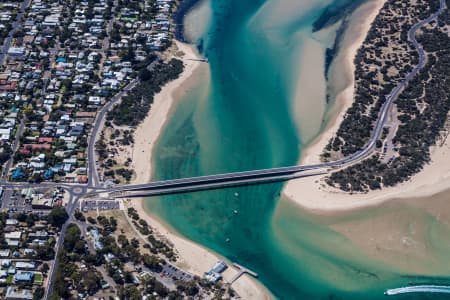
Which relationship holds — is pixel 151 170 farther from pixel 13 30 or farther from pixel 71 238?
pixel 13 30

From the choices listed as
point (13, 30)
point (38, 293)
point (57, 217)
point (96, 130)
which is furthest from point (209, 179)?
point (13, 30)

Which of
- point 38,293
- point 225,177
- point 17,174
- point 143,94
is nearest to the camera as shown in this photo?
point 38,293

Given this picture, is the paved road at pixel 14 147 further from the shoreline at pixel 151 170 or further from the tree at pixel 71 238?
the shoreline at pixel 151 170

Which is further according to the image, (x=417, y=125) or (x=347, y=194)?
(x=417, y=125)

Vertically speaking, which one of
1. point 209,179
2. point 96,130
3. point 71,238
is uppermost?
point 96,130

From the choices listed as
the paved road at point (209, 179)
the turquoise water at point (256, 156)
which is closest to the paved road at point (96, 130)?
the paved road at point (209, 179)

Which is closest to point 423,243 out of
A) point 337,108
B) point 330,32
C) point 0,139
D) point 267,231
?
point 267,231
